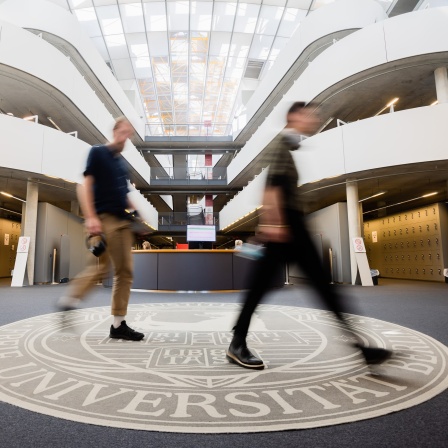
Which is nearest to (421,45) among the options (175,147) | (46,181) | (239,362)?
(239,362)

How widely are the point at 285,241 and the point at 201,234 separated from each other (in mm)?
7134

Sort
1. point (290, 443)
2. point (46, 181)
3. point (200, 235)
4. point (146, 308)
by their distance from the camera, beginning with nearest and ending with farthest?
1. point (290, 443)
2. point (146, 308)
3. point (200, 235)
4. point (46, 181)

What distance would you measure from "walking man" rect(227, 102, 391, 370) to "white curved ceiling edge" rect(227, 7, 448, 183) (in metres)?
6.11

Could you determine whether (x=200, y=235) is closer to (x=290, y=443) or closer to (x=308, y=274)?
(x=308, y=274)

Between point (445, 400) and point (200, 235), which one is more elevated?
point (200, 235)

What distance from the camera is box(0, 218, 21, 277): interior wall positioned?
53.6 ft

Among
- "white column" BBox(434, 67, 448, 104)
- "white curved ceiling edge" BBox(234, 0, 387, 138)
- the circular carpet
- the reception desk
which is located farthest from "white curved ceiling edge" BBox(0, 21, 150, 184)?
"white column" BBox(434, 67, 448, 104)

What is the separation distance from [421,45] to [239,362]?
35.0ft

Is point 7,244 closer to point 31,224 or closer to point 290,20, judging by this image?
point 31,224

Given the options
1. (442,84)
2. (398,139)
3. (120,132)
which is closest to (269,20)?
(442,84)

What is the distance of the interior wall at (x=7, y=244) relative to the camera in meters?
16.3

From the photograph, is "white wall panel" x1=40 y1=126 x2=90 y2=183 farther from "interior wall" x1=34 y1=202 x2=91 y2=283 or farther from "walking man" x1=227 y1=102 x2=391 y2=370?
"walking man" x1=227 y1=102 x2=391 y2=370

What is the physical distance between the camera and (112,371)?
2156 millimetres

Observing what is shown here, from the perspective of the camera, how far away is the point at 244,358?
2254 mm
